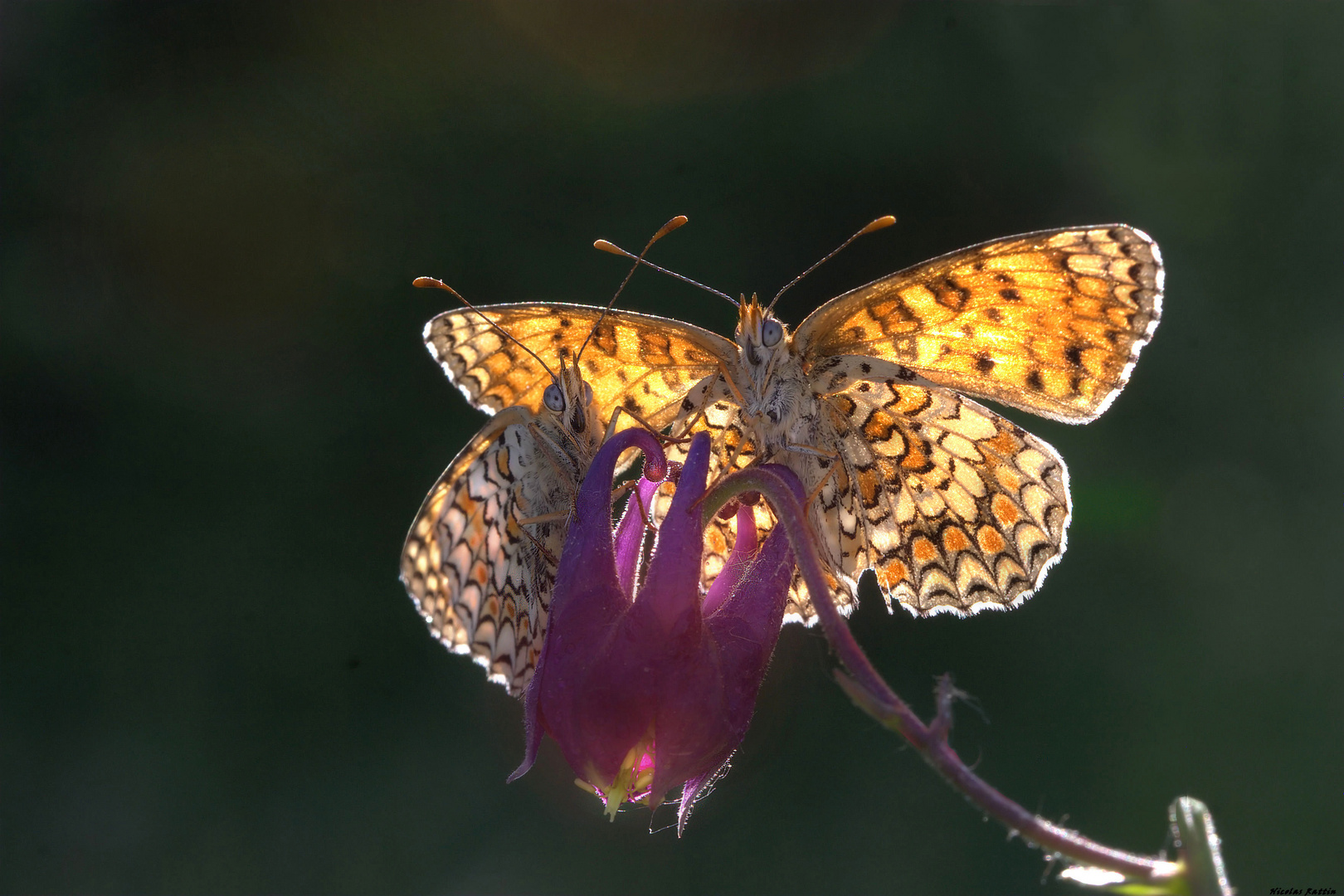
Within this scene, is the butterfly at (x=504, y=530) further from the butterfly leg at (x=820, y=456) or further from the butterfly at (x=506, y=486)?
the butterfly leg at (x=820, y=456)

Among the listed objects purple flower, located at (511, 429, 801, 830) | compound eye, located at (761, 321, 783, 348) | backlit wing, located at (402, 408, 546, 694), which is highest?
compound eye, located at (761, 321, 783, 348)

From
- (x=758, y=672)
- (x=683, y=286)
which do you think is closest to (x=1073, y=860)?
(x=758, y=672)

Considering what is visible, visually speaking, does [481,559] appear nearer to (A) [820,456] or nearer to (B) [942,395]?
(A) [820,456]

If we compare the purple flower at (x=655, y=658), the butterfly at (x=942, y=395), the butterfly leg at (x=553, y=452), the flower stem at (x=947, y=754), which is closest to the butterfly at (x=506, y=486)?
the butterfly leg at (x=553, y=452)

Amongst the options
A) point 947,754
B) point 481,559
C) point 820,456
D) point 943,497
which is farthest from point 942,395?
point 481,559

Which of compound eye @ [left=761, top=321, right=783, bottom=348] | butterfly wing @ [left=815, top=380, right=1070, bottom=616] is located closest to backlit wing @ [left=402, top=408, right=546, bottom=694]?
compound eye @ [left=761, top=321, right=783, bottom=348]

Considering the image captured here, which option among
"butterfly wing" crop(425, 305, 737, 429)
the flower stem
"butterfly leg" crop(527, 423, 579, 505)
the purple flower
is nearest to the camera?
the flower stem

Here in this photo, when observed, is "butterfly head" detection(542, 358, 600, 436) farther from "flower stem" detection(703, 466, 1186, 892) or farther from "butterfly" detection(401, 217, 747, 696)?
"flower stem" detection(703, 466, 1186, 892)
